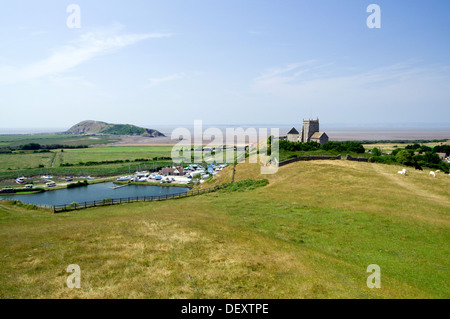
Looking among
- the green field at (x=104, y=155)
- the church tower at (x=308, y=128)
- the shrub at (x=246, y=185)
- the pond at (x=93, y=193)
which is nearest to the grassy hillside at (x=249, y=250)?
the shrub at (x=246, y=185)

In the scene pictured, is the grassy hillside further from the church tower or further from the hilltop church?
the church tower

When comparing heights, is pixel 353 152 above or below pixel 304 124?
below

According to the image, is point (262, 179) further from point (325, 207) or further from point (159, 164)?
point (159, 164)

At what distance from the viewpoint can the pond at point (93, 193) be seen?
199ft

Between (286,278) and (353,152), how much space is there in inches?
2176

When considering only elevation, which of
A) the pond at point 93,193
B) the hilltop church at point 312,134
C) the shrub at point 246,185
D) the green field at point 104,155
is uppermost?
the hilltop church at point 312,134

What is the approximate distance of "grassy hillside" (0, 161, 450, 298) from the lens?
11797mm

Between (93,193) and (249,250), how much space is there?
64.4 meters

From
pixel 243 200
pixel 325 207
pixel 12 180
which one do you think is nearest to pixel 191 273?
pixel 325 207

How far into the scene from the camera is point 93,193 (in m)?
68.1

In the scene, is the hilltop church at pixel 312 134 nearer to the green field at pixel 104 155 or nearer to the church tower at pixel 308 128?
the church tower at pixel 308 128

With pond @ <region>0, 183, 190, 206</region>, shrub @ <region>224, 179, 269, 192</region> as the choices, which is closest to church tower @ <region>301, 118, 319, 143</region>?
pond @ <region>0, 183, 190, 206</region>

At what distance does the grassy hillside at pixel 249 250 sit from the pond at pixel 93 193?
1414 inches

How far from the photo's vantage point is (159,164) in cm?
10906
